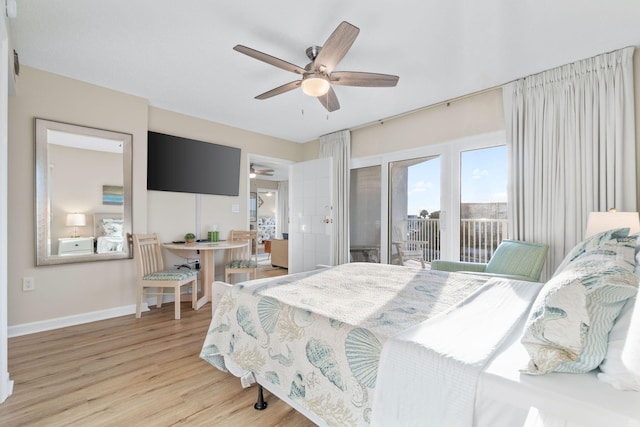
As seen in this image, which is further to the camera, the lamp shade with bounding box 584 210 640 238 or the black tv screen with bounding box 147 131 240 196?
the black tv screen with bounding box 147 131 240 196

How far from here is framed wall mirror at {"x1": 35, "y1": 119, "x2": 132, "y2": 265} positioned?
2.84 metres

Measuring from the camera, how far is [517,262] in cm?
254

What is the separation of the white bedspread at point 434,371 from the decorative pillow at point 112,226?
11.0ft

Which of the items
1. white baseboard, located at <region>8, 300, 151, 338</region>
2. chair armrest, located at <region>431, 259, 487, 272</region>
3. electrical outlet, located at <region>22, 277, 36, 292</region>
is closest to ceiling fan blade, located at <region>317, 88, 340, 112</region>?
chair armrest, located at <region>431, 259, 487, 272</region>

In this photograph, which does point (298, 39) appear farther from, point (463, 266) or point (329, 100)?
point (463, 266)

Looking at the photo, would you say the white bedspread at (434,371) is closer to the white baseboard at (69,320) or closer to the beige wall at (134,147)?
the beige wall at (134,147)

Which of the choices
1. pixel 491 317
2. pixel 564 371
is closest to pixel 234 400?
pixel 491 317

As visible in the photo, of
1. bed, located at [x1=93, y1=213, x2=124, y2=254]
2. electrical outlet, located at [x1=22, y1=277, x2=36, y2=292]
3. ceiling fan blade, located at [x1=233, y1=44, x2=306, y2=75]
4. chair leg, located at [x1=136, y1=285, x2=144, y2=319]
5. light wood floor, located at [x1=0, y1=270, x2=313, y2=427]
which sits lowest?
light wood floor, located at [x1=0, y1=270, x2=313, y2=427]

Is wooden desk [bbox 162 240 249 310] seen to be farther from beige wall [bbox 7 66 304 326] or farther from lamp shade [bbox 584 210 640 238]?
lamp shade [bbox 584 210 640 238]

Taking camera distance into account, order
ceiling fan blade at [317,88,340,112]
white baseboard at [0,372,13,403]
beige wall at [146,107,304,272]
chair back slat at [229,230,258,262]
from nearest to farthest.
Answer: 1. white baseboard at [0,372,13,403]
2. ceiling fan blade at [317,88,340,112]
3. beige wall at [146,107,304,272]
4. chair back slat at [229,230,258,262]

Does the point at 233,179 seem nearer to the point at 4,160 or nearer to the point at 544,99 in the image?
the point at 4,160

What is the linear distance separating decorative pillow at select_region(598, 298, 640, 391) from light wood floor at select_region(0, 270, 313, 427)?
4.33 feet

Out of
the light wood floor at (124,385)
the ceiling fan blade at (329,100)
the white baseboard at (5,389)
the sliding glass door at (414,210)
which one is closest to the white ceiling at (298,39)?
the ceiling fan blade at (329,100)

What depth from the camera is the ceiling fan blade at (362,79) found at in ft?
7.42
